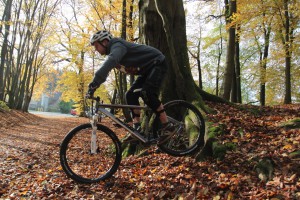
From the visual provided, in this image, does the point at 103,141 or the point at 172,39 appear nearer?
the point at 103,141

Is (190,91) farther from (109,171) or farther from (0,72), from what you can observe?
(0,72)

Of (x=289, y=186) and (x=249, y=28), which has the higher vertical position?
(x=249, y=28)

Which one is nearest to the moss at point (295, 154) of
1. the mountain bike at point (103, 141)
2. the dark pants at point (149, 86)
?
the mountain bike at point (103, 141)

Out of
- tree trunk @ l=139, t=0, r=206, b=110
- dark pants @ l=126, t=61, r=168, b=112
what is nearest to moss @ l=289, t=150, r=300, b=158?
dark pants @ l=126, t=61, r=168, b=112

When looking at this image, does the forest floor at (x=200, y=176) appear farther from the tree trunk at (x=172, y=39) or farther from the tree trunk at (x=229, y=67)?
the tree trunk at (x=229, y=67)

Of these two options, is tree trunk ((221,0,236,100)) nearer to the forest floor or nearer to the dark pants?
the forest floor

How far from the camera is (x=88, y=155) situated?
489cm

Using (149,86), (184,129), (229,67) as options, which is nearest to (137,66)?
(149,86)

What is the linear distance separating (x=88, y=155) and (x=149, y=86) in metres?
1.71

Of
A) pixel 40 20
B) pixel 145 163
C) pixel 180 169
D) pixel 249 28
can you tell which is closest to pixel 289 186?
pixel 180 169

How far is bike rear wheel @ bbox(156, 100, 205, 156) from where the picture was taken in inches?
202

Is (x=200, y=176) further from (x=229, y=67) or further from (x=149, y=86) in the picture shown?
(x=229, y=67)

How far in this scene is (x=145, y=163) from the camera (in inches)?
213

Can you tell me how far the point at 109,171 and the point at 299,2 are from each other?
14.6 metres
